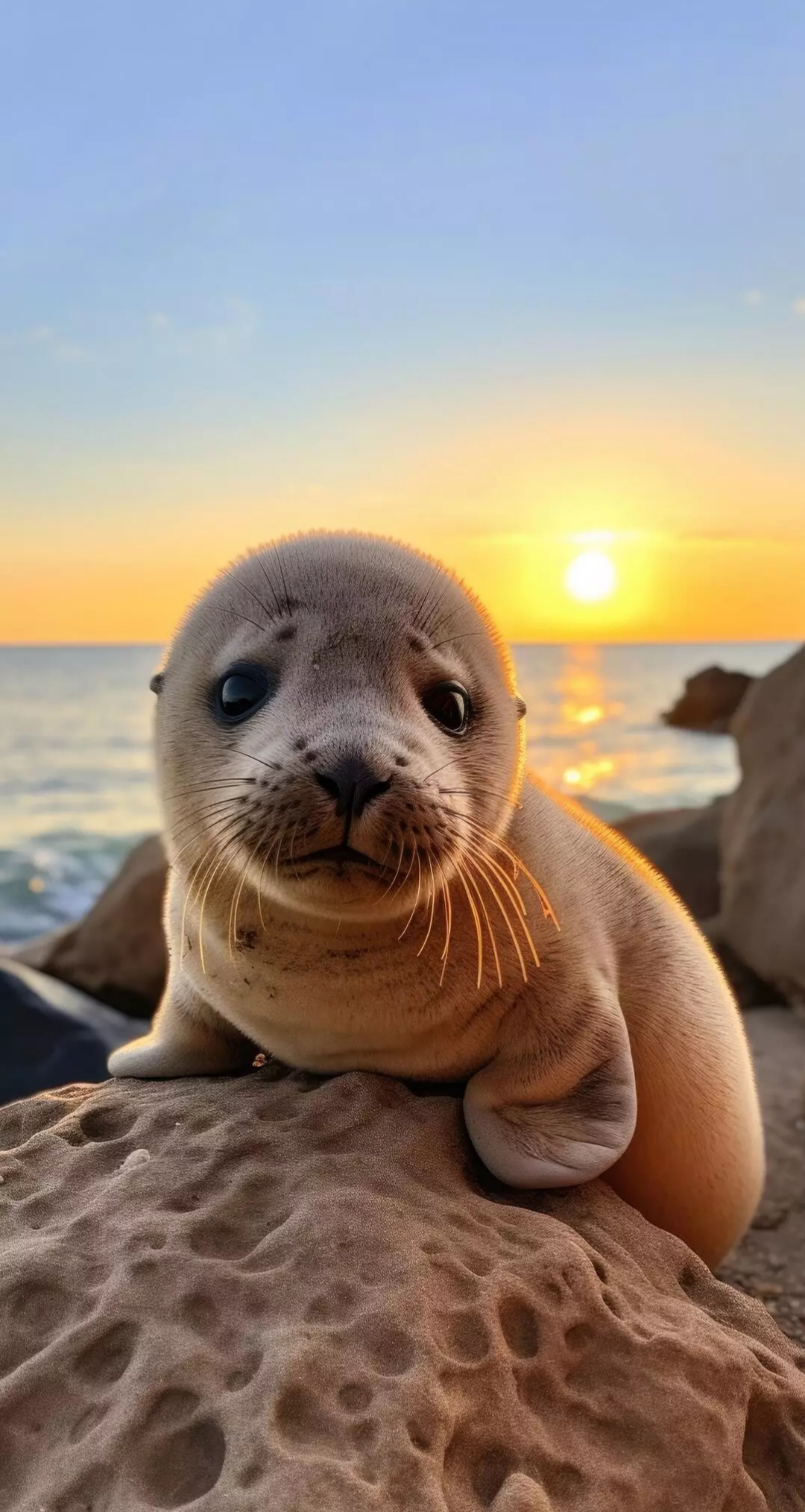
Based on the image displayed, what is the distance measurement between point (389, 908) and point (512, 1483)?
1.08 m

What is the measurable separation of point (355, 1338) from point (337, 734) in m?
1.12

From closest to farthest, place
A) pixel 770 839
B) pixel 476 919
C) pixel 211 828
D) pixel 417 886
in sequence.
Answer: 1. pixel 417 886
2. pixel 211 828
3. pixel 476 919
4. pixel 770 839

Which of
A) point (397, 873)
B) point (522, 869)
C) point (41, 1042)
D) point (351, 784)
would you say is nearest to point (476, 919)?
point (522, 869)

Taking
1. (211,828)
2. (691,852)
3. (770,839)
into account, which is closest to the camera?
(211,828)

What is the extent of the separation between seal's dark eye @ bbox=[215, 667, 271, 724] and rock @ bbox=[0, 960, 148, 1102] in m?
4.73

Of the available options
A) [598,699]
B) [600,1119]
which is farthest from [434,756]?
[598,699]

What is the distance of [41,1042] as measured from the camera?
682 centimetres

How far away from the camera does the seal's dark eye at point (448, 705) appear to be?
267cm

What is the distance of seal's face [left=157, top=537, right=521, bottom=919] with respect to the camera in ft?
7.37

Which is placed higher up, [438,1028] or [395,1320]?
[438,1028]

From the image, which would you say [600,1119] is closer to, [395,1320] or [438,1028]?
[438,1028]

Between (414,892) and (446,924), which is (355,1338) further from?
(446,924)

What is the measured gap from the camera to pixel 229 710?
8.84 feet

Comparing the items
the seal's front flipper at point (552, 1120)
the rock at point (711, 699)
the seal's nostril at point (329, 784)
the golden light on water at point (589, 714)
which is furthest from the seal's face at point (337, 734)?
the golden light on water at point (589, 714)
